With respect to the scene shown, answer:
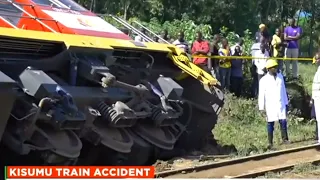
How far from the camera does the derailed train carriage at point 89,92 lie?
7441 millimetres

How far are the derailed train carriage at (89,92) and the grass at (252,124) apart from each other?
1619 millimetres

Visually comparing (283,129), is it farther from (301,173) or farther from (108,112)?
(108,112)

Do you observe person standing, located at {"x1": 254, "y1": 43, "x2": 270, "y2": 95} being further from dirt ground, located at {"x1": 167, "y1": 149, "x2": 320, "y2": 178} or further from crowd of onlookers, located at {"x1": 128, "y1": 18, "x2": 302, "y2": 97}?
dirt ground, located at {"x1": 167, "y1": 149, "x2": 320, "y2": 178}

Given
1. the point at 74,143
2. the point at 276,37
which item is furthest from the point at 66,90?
the point at 276,37

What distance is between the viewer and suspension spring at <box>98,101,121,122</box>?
8.34 m

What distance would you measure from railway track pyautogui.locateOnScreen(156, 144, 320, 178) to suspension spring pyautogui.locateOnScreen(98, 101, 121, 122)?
0.91 m

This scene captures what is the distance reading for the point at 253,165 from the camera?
364 inches

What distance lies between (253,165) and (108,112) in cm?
229

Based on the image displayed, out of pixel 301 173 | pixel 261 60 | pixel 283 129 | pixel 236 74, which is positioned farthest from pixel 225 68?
pixel 301 173

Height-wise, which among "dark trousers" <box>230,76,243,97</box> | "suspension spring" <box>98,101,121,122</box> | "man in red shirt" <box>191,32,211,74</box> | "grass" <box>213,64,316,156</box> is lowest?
"grass" <box>213,64,316,156</box>

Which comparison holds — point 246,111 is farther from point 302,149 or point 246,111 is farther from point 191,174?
point 191,174

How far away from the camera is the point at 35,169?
221 inches

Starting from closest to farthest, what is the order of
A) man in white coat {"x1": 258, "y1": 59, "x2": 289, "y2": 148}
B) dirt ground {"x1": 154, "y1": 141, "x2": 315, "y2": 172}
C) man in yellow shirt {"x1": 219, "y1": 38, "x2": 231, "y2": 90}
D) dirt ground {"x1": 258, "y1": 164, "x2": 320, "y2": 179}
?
dirt ground {"x1": 258, "y1": 164, "x2": 320, "y2": 179}, dirt ground {"x1": 154, "y1": 141, "x2": 315, "y2": 172}, man in white coat {"x1": 258, "y1": 59, "x2": 289, "y2": 148}, man in yellow shirt {"x1": 219, "y1": 38, "x2": 231, "y2": 90}

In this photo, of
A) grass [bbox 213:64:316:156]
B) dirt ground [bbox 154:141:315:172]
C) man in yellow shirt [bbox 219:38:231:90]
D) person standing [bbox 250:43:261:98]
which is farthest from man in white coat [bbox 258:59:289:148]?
person standing [bbox 250:43:261:98]
